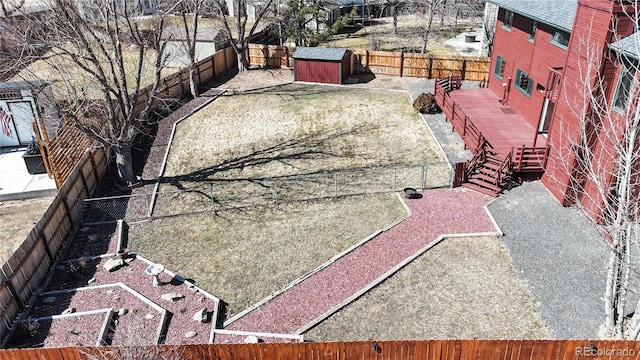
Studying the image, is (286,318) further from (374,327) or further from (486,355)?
(486,355)

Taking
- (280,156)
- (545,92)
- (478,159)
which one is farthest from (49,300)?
(545,92)

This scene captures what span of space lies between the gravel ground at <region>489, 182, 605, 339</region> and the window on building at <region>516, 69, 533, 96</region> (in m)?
7.08

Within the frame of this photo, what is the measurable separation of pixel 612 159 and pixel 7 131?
90.3 feet

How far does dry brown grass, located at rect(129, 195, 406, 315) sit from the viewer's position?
617 inches

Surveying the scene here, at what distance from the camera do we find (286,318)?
13.7 m

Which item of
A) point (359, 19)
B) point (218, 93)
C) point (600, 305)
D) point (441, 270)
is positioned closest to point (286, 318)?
point (441, 270)

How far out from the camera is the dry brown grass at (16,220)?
1738cm

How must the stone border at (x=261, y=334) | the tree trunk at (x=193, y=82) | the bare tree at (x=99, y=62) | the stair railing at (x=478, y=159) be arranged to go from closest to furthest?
the stone border at (x=261, y=334), the bare tree at (x=99, y=62), the stair railing at (x=478, y=159), the tree trunk at (x=193, y=82)

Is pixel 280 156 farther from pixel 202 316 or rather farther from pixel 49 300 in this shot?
pixel 49 300

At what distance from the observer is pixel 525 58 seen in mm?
24953

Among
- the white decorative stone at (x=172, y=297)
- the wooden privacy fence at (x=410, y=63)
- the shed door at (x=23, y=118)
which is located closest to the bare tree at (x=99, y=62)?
the shed door at (x=23, y=118)

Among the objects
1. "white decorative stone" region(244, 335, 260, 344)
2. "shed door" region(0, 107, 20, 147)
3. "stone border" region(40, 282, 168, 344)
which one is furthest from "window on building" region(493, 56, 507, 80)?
"shed door" region(0, 107, 20, 147)

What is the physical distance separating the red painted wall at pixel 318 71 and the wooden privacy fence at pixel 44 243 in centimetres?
1810

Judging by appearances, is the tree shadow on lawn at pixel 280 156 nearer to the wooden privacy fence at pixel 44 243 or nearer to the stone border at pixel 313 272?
the wooden privacy fence at pixel 44 243
